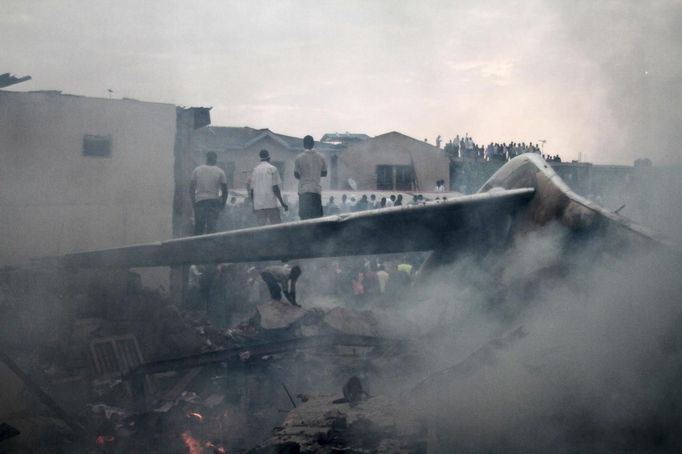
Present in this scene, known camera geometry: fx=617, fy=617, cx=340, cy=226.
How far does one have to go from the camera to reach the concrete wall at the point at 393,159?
117 feet

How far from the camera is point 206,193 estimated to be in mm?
10727

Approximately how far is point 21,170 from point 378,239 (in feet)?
26.4

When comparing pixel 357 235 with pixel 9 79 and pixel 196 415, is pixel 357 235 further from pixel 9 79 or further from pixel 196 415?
pixel 9 79

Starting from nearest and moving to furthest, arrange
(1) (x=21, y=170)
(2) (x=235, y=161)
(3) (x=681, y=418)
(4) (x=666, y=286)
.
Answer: (3) (x=681, y=418)
(4) (x=666, y=286)
(1) (x=21, y=170)
(2) (x=235, y=161)

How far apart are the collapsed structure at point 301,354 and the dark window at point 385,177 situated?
28184 millimetres

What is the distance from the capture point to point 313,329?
7.65 metres

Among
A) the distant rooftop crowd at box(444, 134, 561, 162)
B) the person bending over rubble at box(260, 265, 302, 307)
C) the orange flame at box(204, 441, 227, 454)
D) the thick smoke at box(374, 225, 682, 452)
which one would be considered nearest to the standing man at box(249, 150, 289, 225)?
the person bending over rubble at box(260, 265, 302, 307)

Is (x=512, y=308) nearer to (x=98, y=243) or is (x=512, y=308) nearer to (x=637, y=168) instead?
(x=637, y=168)

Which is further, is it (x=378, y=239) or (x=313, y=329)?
(x=313, y=329)

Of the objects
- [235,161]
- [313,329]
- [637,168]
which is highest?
[235,161]

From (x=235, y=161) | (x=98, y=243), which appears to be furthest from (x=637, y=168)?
(x=235, y=161)

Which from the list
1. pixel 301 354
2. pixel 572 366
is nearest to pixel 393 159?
pixel 301 354

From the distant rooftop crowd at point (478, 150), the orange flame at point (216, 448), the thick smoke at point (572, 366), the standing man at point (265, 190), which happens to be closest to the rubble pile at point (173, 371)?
the orange flame at point (216, 448)

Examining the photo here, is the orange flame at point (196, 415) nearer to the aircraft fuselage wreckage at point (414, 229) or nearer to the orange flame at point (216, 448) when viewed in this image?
the orange flame at point (216, 448)
